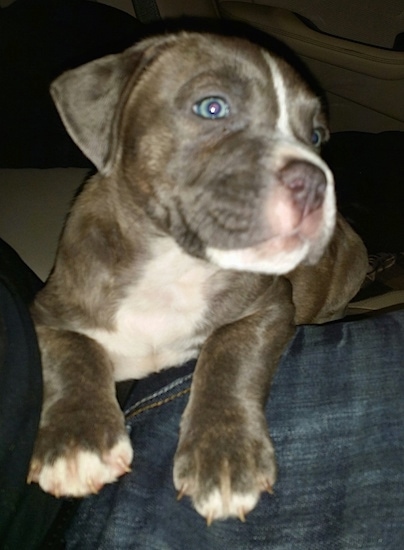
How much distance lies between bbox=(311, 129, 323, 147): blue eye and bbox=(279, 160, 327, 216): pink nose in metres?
0.58

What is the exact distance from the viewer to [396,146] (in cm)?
461

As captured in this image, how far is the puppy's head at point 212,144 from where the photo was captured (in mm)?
1938

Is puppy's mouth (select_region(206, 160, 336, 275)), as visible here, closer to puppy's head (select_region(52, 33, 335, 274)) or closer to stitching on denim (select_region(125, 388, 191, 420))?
Answer: puppy's head (select_region(52, 33, 335, 274))

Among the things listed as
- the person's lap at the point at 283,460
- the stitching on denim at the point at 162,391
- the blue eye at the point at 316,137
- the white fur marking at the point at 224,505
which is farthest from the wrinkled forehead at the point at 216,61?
the white fur marking at the point at 224,505

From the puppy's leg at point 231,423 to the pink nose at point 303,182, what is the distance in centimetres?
61

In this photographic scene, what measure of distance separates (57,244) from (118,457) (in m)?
1.04

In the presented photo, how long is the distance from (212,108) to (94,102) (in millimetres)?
384

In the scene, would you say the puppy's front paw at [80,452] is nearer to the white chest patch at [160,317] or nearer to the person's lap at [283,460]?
the person's lap at [283,460]

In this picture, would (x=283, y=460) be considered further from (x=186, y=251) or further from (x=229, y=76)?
(x=229, y=76)

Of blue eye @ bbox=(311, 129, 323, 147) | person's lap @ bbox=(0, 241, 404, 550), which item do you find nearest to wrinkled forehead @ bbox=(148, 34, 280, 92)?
blue eye @ bbox=(311, 129, 323, 147)

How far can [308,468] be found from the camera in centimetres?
198

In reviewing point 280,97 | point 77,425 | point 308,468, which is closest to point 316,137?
point 280,97

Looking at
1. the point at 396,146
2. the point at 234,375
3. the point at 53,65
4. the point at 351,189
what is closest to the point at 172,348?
the point at 234,375

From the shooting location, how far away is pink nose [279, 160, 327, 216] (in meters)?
Result: 1.89
